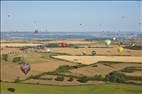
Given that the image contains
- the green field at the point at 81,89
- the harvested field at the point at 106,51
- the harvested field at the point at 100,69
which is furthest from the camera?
the harvested field at the point at 106,51

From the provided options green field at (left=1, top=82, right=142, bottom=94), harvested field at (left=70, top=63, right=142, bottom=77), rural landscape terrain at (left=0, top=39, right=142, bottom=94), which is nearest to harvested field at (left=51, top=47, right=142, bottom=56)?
rural landscape terrain at (left=0, top=39, right=142, bottom=94)

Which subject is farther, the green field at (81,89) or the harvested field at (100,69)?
the harvested field at (100,69)

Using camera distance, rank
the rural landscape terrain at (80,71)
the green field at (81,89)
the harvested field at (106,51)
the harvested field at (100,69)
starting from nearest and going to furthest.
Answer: the green field at (81,89) < the rural landscape terrain at (80,71) < the harvested field at (100,69) < the harvested field at (106,51)

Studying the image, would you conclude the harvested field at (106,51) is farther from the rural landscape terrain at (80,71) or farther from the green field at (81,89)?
the green field at (81,89)

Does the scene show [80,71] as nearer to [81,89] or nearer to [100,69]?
[100,69]

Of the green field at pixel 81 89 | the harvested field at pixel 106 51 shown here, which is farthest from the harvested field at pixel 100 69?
the green field at pixel 81 89

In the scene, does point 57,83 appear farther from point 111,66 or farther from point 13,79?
point 111,66

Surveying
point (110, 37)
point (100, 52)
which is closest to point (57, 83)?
point (100, 52)

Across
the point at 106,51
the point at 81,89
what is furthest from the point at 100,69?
the point at 81,89
